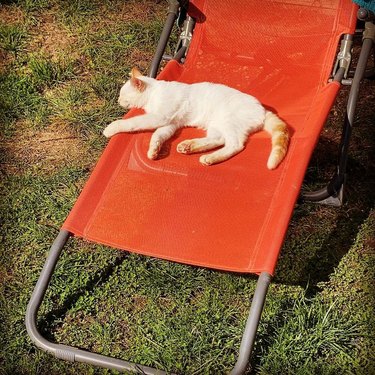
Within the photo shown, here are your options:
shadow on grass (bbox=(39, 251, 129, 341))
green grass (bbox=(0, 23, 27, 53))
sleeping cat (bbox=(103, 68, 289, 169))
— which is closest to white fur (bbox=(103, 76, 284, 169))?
sleeping cat (bbox=(103, 68, 289, 169))

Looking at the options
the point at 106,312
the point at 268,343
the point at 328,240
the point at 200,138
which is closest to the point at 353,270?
the point at 328,240

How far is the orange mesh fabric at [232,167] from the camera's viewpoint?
2.64 meters

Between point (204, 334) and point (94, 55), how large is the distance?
2.39 meters

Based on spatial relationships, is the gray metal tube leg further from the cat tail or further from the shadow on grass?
the shadow on grass

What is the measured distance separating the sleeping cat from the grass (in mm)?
591

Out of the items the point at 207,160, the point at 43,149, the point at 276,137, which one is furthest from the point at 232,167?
the point at 43,149

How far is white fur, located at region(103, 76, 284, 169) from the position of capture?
2982mm

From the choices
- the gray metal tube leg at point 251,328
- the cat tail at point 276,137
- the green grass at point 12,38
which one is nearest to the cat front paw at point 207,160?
the cat tail at point 276,137

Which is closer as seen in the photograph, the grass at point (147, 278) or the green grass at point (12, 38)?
the grass at point (147, 278)

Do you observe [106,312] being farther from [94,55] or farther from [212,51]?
[94,55]

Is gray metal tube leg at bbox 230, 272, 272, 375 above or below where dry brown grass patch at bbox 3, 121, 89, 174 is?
above

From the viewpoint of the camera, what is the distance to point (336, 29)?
335cm

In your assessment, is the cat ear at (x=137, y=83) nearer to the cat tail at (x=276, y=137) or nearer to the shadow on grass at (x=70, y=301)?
the cat tail at (x=276, y=137)

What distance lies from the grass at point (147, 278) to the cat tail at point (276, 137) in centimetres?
57
